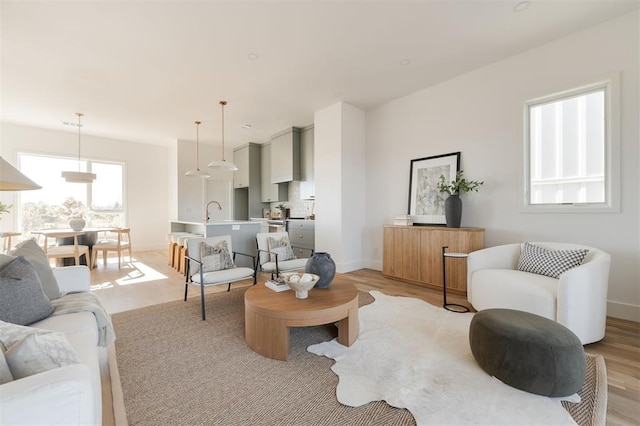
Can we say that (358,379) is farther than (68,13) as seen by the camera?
No

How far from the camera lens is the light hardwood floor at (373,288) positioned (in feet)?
5.21

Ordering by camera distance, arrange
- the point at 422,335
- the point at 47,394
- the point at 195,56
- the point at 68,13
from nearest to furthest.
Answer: the point at 47,394 < the point at 422,335 < the point at 68,13 < the point at 195,56

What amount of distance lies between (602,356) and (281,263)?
10.1 ft

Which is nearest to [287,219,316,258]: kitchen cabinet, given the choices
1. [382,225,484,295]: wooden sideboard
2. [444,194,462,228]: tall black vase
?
[382,225,484,295]: wooden sideboard

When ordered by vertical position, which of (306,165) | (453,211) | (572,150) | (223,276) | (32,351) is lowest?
(223,276)

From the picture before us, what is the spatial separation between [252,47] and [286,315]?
115 inches

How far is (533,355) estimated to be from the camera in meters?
1.54

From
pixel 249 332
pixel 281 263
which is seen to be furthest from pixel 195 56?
pixel 249 332

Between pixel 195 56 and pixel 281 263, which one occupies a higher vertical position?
pixel 195 56

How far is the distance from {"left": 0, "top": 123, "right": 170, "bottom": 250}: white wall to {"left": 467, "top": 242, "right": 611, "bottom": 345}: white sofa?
7916 millimetres

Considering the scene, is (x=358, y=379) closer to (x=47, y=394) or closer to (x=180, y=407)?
(x=180, y=407)

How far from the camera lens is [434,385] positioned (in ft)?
5.43

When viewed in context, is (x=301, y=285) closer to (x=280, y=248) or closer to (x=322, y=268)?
(x=322, y=268)

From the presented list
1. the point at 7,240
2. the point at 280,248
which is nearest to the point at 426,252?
the point at 280,248
